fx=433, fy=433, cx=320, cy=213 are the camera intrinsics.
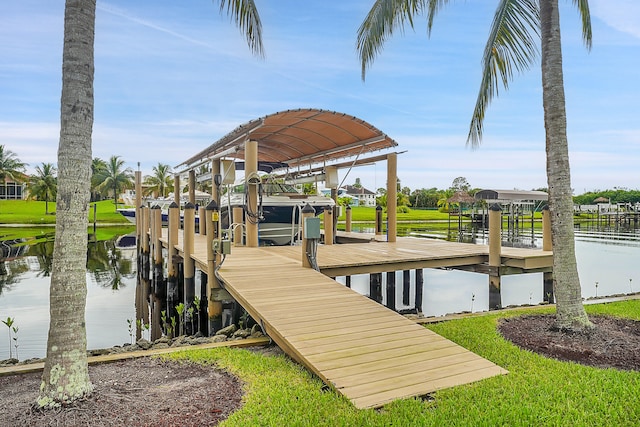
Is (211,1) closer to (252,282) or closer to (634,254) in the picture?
(252,282)

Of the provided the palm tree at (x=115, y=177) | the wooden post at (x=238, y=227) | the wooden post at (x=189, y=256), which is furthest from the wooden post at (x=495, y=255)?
the palm tree at (x=115, y=177)

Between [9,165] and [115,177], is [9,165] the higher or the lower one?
the higher one

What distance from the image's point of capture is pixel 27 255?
2142cm

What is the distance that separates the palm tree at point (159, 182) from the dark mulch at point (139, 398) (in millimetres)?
57233

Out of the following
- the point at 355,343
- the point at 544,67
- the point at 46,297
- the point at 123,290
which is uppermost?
the point at 544,67

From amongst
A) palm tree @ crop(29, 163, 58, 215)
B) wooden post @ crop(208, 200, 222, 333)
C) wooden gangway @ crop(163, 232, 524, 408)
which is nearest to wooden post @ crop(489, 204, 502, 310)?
wooden gangway @ crop(163, 232, 524, 408)

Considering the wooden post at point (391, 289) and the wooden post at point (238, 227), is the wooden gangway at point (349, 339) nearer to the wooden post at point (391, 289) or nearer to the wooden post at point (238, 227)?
the wooden post at point (238, 227)

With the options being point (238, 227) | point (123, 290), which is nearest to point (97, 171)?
point (123, 290)

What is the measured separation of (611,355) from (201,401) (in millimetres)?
4265

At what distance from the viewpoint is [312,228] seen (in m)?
7.45

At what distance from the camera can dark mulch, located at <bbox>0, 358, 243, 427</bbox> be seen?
318cm

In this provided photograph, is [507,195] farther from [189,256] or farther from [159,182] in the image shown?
[159,182]

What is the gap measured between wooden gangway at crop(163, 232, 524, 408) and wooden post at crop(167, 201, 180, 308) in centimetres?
417

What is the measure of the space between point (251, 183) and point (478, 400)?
814cm
